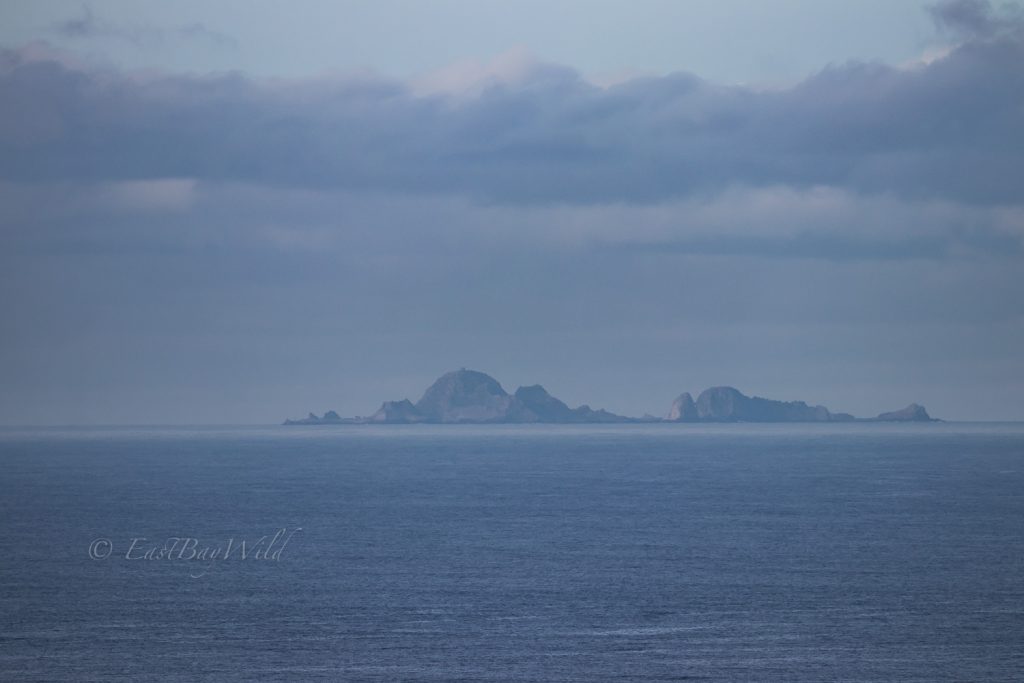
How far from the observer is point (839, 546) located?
403 ft

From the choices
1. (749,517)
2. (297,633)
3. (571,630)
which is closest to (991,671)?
(571,630)

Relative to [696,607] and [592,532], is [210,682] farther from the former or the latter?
[592,532]

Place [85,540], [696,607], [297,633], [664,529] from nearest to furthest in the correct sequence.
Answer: [297,633]
[696,607]
[85,540]
[664,529]

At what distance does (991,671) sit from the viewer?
73.6 m

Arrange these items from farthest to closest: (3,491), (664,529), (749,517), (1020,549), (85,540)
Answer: (3,491) → (749,517) → (664,529) → (85,540) → (1020,549)

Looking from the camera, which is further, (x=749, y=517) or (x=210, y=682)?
(x=749, y=517)

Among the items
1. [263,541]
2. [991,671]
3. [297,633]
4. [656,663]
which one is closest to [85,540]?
[263,541]

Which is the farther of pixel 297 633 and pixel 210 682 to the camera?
pixel 297 633

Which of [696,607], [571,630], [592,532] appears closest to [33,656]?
[571,630]

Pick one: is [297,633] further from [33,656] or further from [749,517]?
[749,517]

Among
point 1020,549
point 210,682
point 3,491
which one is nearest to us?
point 210,682

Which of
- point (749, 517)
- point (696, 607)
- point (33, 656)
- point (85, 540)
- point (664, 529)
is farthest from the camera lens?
point (749, 517)

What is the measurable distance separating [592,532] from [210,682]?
2743 inches

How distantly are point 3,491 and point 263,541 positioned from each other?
85363 mm
